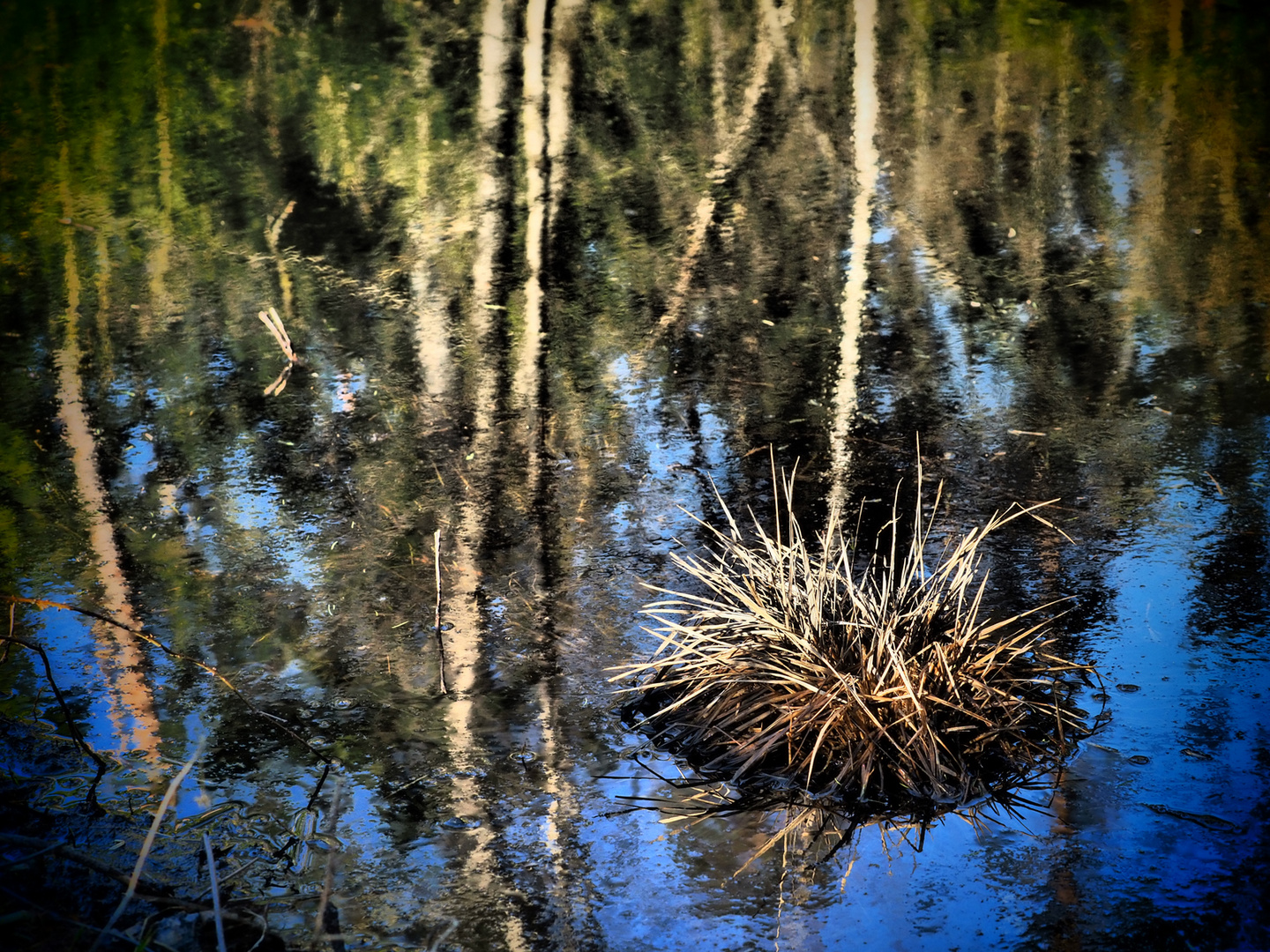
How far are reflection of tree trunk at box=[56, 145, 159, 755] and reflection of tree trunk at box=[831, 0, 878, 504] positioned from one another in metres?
3.53

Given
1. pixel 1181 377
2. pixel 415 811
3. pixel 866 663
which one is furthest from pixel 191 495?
pixel 1181 377

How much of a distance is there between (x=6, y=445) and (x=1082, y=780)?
6.46 m

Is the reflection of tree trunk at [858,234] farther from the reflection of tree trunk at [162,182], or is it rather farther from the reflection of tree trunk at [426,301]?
the reflection of tree trunk at [162,182]

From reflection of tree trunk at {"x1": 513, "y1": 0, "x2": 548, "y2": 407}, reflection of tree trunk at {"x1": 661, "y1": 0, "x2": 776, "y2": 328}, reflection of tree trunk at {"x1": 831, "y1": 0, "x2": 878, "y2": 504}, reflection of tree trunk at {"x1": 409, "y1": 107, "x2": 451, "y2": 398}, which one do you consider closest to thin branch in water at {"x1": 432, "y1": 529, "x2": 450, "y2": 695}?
reflection of tree trunk at {"x1": 831, "y1": 0, "x2": 878, "y2": 504}

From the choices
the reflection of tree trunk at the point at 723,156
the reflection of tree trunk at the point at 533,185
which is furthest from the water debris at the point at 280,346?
the reflection of tree trunk at the point at 723,156

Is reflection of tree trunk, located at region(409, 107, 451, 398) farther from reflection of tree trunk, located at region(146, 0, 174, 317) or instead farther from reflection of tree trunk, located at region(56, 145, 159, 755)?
reflection of tree trunk, located at region(56, 145, 159, 755)

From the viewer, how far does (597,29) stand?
16000 millimetres

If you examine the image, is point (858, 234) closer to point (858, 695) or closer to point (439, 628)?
point (439, 628)

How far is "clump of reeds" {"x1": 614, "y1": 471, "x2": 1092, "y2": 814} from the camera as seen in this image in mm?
4547

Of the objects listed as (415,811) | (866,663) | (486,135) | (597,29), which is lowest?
(415,811)

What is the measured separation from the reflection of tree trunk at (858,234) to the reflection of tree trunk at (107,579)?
3.53 metres

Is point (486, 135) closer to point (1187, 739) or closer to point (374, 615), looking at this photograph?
point (374, 615)

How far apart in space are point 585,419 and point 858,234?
3834mm

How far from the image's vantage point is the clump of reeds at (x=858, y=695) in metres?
4.55
